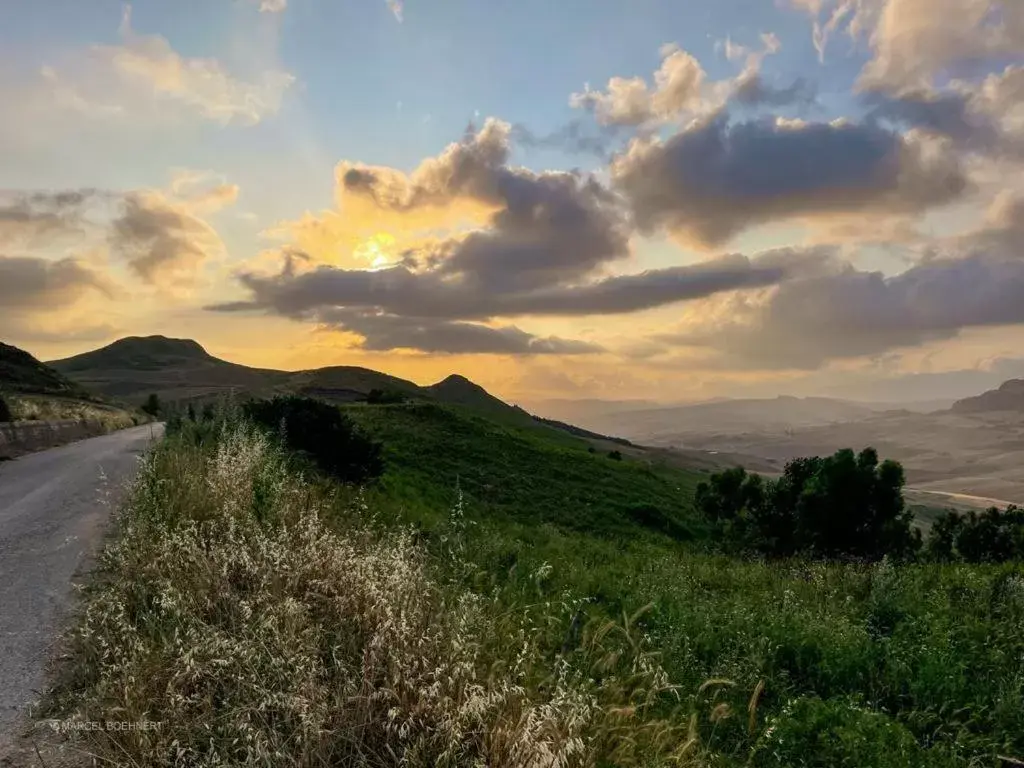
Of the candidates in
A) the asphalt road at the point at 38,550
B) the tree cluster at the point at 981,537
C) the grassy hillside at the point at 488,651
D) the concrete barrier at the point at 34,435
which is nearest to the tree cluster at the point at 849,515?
the tree cluster at the point at 981,537

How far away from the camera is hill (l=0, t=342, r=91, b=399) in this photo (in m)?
65.9

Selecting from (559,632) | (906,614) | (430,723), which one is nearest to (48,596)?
(430,723)

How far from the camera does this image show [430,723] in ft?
16.0

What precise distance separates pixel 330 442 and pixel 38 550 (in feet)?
29.2

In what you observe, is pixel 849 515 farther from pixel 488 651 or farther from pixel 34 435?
pixel 34 435

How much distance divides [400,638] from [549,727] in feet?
4.51

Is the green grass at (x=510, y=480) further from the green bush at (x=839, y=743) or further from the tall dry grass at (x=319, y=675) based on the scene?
the green bush at (x=839, y=743)

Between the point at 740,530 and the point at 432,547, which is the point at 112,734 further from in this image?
the point at 740,530

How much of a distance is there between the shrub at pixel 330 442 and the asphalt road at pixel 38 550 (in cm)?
398

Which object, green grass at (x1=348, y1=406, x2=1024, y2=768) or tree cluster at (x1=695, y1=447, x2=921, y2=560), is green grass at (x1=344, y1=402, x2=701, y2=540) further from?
green grass at (x1=348, y1=406, x2=1024, y2=768)

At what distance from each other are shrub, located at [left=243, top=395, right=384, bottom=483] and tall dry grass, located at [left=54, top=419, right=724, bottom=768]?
9.62 metres

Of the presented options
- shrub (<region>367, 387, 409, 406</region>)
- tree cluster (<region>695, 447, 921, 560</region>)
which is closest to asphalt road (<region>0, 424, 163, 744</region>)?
tree cluster (<region>695, 447, 921, 560</region>)

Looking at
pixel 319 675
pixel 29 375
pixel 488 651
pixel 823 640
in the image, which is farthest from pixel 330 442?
pixel 29 375

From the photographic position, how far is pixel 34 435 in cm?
2206
